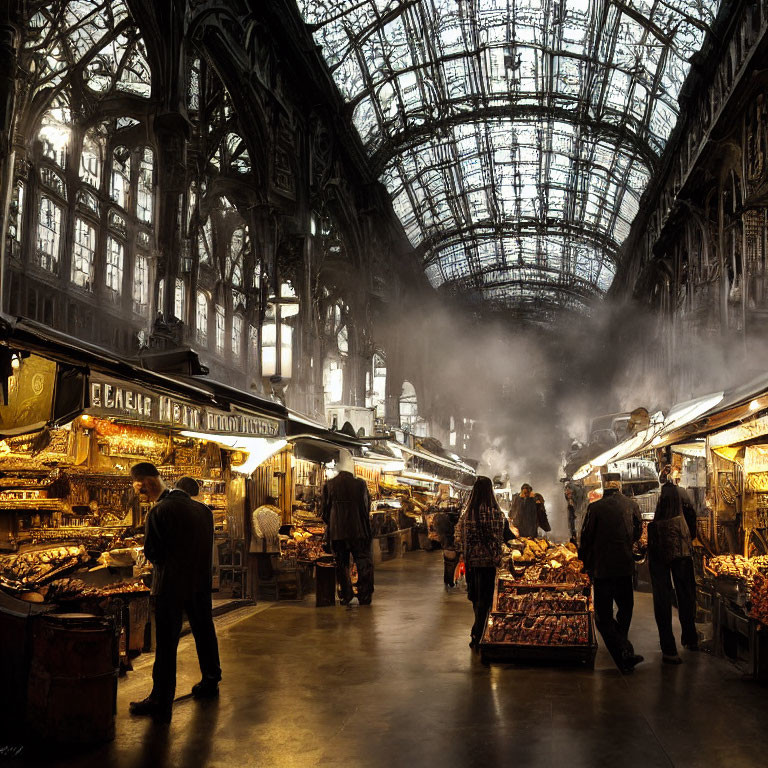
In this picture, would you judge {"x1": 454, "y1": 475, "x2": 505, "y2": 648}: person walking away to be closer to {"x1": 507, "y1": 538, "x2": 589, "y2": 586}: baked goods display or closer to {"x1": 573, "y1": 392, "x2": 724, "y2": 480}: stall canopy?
{"x1": 507, "y1": 538, "x2": 589, "y2": 586}: baked goods display

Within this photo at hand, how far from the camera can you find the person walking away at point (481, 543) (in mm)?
7664

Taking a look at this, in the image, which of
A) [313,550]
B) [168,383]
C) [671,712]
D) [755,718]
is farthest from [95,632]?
[313,550]

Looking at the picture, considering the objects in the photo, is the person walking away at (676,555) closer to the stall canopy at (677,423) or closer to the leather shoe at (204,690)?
the stall canopy at (677,423)

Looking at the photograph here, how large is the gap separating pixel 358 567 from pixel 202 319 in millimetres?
9766

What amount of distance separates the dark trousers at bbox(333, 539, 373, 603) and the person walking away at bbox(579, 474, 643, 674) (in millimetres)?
4138

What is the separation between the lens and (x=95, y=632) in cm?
479

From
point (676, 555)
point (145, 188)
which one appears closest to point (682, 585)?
point (676, 555)

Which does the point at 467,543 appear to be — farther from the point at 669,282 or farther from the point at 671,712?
the point at 669,282

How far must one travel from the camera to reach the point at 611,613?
693 centimetres

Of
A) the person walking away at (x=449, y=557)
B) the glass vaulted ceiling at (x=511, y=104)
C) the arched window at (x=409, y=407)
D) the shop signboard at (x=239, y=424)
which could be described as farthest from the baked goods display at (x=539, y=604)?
the arched window at (x=409, y=407)

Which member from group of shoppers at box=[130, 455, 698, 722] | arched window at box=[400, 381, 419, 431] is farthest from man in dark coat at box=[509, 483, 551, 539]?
arched window at box=[400, 381, 419, 431]

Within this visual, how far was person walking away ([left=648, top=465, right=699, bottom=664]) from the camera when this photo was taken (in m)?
7.27

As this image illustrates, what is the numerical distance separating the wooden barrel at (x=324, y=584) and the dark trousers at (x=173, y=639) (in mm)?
4820

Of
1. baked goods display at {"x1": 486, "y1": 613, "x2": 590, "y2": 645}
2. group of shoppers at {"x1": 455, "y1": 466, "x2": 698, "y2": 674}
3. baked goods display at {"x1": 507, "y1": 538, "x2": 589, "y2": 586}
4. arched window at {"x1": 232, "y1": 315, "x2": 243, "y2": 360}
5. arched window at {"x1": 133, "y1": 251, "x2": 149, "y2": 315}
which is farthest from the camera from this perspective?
arched window at {"x1": 232, "y1": 315, "x2": 243, "y2": 360}
